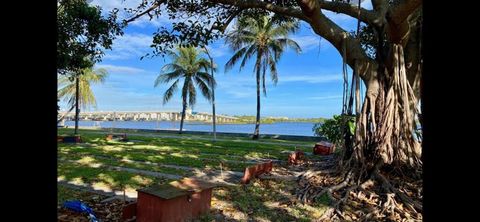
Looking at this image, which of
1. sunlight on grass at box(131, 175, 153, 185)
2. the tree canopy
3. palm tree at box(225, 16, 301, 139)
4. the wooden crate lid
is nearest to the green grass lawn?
sunlight on grass at box(131, 175, 153, 185)

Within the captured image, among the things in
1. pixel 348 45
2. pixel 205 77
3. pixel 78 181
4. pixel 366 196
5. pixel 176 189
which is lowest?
pixel 78 181

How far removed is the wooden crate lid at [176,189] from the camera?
4719 millimetres

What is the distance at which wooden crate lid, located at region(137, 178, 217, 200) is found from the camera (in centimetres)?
472

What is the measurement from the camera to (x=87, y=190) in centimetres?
699

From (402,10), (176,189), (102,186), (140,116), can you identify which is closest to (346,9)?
(402,10)

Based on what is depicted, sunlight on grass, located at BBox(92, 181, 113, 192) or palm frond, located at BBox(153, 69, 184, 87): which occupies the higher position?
palm frond, located at BBox(153, 69, 184, 87)

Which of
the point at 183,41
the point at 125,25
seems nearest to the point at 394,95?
the point at 183,41

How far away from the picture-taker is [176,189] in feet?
16.5

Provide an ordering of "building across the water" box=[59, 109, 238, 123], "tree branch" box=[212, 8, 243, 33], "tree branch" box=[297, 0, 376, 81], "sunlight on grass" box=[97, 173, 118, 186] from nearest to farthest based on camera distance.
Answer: "tree branch" box=[297, 0, 376, 81]
"sunlight on grass" box=[97, 173, 118, 186]
"tree branch" box=[212, 8, 243, 33]
"building across the water" box=[59, 109, 238, 123]

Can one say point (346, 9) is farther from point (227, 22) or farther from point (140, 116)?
point (140, 116)

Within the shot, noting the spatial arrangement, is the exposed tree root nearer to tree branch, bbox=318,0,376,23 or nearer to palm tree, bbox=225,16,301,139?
tree branch, bbox=318,0,376,23

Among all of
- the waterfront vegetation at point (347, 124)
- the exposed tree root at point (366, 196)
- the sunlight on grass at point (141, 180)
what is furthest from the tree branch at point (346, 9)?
the sunlight on grass at point (141, 180)
